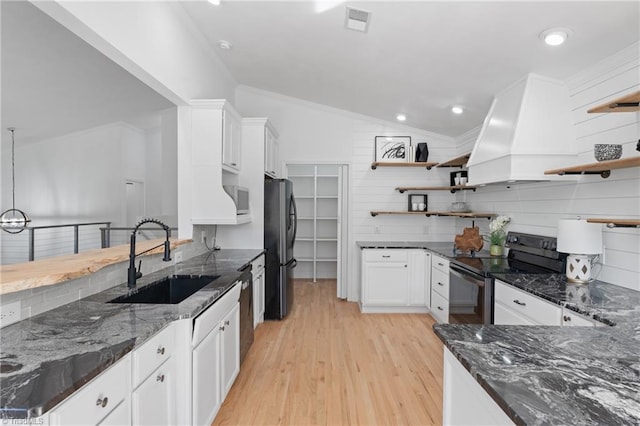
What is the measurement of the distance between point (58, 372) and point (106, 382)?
0.50 feet

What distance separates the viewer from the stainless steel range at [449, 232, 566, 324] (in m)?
2.65

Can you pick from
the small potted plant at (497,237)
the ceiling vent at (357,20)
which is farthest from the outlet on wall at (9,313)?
the small potted plant at (497,237)

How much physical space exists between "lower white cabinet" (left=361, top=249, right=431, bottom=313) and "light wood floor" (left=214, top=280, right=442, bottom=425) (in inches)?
7.7

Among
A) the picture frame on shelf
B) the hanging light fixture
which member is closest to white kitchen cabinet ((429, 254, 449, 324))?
the picture frame on shelf

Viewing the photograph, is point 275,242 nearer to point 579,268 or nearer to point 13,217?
point 579,268

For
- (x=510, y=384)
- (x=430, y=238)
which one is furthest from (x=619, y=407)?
(x=430, y=238)

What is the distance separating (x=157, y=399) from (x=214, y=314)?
0.58 m

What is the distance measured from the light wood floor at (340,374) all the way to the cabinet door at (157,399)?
28.3 inches

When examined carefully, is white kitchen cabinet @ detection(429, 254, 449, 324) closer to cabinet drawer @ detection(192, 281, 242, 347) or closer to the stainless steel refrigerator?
the stainless steel refrigerator

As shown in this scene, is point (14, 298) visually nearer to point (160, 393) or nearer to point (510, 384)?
point (160, 393)

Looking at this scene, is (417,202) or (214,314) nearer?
(214,314)

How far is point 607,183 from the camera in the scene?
230 centimetres

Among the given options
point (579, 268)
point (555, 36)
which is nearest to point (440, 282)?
point (579, 268)

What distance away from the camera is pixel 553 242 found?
265 centimetres
